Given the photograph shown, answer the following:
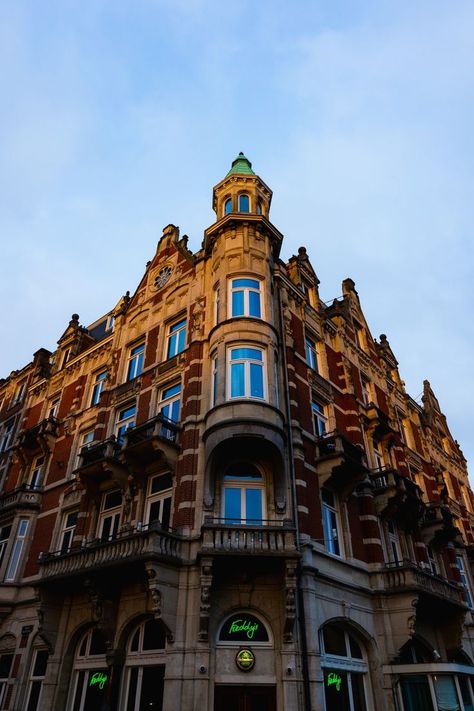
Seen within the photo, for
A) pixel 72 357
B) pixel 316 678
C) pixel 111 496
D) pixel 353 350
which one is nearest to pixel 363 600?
pixel 316 678

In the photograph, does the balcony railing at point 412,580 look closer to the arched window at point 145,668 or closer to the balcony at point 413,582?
the balcony at point 413,582

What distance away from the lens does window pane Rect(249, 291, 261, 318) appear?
21.2m

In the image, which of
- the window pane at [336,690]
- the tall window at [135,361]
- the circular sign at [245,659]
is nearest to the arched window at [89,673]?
the circular sign at [245,659]

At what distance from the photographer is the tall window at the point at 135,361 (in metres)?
25.0

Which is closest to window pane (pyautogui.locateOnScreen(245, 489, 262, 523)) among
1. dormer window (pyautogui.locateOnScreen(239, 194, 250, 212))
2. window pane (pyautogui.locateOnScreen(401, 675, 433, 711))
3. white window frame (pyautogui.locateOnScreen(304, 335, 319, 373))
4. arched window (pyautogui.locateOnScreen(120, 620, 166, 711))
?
arched window (pyautogui.locateOnScreen(120, 620, 166, 711))

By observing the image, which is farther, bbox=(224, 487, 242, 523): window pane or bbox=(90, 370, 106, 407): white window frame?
bbox=(90, 370, 106, 407): white window frame

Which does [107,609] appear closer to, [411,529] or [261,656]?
[261,656]

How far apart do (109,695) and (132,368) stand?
539 inches

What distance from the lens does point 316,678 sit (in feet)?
48.3

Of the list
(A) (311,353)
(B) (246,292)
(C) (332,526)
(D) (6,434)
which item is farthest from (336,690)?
(D) (6,434)

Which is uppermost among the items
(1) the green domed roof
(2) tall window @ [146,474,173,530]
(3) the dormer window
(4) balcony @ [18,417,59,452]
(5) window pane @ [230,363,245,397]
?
(1) the green domed roof

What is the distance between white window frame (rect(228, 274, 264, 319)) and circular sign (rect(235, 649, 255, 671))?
1165 centimetres

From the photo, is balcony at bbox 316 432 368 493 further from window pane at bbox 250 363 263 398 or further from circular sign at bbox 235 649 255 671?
circular sign at bbox 235 649 255 671

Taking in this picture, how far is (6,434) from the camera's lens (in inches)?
1300
